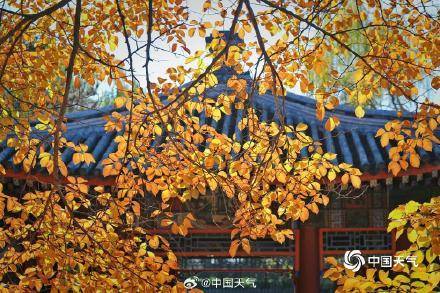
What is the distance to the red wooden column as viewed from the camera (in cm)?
904

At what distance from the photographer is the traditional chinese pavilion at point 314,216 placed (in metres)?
8.34

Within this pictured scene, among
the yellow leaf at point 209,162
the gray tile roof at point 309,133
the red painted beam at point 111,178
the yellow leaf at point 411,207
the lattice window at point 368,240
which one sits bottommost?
the yellow leaf at point 411,207

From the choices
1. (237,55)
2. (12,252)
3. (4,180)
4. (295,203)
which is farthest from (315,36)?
(4,180)

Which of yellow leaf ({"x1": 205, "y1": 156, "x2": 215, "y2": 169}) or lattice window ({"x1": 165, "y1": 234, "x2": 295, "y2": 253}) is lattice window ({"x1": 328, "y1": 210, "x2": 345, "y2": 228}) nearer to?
lattice window ({"x1": 165, "y1": 234, "x2": 295, "y2": 253})

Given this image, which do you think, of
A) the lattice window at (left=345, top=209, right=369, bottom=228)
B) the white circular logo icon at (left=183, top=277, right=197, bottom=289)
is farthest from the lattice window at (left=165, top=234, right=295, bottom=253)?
the lattice window at (left=345, top=209, right=369, bottom=228)

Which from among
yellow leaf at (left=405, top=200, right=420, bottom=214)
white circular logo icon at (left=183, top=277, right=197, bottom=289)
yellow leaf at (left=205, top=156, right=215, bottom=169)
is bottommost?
white circular logo icon at (left=183, top=277, right=197, bottom=289)

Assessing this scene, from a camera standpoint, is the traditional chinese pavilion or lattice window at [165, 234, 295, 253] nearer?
the traditional chinese pavilion

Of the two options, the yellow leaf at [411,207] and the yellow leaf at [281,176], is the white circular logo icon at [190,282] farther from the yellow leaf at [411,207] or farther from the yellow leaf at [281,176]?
the yellow leaf at [411,207]

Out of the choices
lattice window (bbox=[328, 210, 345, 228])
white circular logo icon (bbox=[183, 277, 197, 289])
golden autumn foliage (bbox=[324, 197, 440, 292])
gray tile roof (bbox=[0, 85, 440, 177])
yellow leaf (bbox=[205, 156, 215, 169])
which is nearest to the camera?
golden autumn foliage (bbox=[324, 197, 440, 292])

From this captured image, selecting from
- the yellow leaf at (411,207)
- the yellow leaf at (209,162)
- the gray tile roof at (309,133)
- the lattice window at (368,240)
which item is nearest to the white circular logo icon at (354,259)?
the lattice window at (368,240)

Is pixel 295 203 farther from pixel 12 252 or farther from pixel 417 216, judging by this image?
pixel 12 252

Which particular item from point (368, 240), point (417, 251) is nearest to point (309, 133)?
point (368, 240)

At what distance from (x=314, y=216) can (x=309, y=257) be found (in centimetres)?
53

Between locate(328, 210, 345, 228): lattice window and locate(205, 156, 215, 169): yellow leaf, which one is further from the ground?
locate(205, 156, 215, 169): yellow leaf
